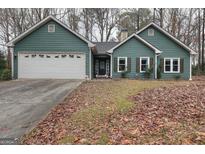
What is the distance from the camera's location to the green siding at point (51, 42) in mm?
23312

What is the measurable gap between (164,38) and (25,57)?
38.8 feet

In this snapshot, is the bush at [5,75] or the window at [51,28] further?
the window at [51,28]

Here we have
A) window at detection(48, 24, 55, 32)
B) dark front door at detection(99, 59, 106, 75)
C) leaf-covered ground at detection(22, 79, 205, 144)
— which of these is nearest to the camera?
leaf-covered ground at detection(22, 79, 205, 144)

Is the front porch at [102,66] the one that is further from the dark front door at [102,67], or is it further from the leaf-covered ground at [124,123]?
the leaf-covered ground at [124,123]

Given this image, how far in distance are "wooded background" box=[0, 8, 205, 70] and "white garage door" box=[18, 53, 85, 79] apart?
13.5 metres

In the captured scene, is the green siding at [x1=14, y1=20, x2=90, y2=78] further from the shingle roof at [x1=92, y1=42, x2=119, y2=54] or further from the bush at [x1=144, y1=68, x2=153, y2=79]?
the bush at [x1=144, y1=68, x2=153, y2=79]

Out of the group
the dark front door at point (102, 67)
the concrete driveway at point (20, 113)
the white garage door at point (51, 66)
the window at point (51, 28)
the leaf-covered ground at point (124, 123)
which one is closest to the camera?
the leaf-covered ground at point (124, 123)

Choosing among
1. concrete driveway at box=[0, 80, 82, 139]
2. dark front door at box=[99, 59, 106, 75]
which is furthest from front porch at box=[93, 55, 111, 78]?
concrete driveway at box=[0, 80, 82, 139]

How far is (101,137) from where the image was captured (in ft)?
19.5

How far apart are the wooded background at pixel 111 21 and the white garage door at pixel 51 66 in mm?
13491

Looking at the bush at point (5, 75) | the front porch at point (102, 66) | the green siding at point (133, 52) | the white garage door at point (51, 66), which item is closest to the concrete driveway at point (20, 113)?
the white garage door at point (51, 66)

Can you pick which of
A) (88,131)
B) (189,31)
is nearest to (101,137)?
(88,131)

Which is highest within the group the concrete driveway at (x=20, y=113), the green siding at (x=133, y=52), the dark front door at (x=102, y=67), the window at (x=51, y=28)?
the window at (x=51, y=28)

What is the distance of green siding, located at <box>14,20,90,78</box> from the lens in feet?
76.5
